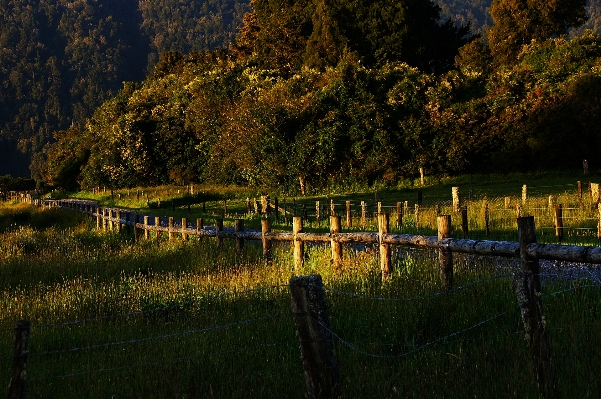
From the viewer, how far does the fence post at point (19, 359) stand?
552 centimetres

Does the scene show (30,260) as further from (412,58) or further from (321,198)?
(412,58)

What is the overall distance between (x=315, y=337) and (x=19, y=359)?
7.83ft

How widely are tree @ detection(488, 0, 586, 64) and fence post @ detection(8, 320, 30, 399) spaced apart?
60.3 meters

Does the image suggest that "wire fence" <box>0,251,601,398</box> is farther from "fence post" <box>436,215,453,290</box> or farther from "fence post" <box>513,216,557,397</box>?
"fence post" <box>436,215,453,290</box>

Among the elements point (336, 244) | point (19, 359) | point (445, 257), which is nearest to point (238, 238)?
point (336, 244)

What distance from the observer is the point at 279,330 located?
852 cm

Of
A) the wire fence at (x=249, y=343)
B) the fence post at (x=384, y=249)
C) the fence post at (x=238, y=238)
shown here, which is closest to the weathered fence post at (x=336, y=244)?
the fence post at (x=384, y=249)

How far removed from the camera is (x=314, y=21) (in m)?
63.0

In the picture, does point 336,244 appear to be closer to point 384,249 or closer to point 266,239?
point 384,249

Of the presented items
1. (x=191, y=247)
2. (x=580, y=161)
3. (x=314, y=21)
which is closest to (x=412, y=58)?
(x=314, y=21)

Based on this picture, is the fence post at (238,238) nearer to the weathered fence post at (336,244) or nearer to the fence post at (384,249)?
the weathered fence post at (336,244)

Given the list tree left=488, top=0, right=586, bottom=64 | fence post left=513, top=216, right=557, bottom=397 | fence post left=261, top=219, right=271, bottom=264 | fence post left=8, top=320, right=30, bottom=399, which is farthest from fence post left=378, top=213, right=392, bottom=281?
tree left=488, top=0, right=586, bottom=64

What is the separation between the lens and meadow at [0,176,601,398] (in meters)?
6.48

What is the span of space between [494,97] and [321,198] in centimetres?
1524
